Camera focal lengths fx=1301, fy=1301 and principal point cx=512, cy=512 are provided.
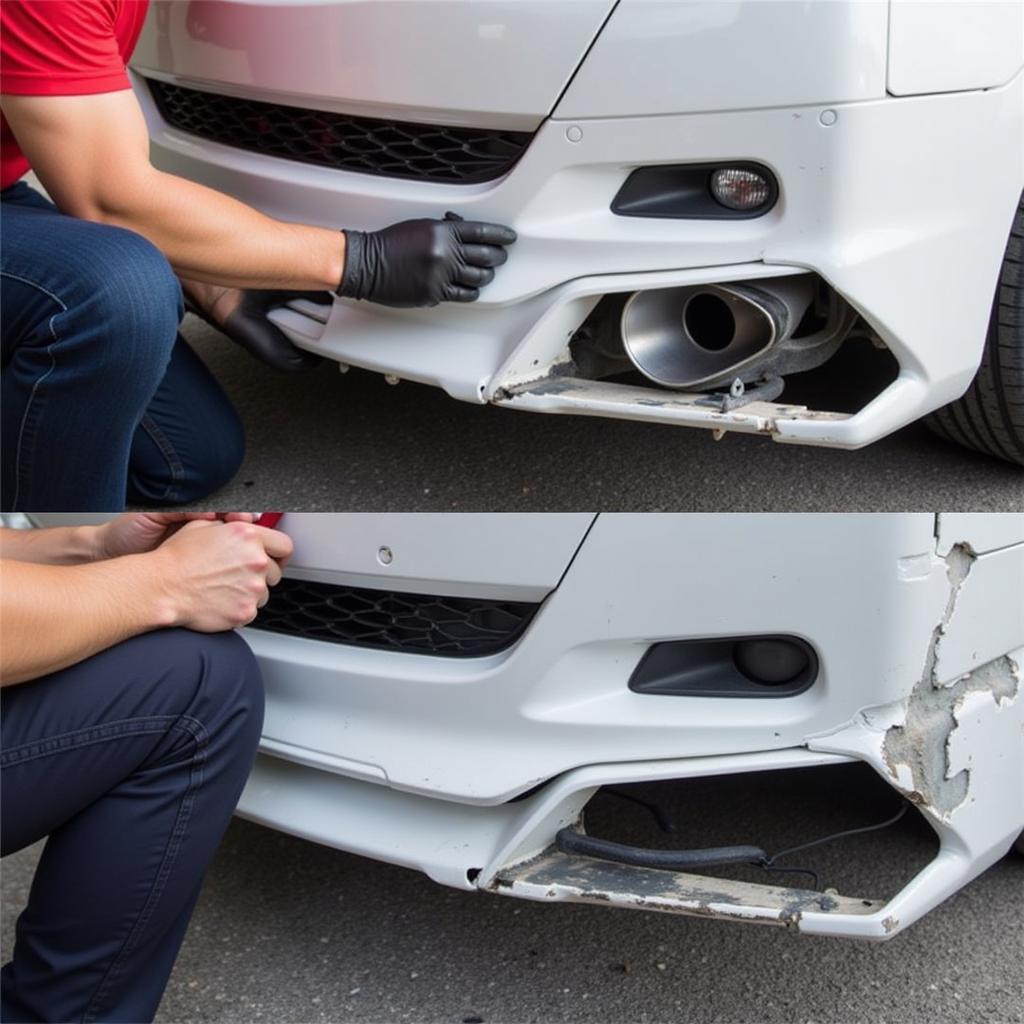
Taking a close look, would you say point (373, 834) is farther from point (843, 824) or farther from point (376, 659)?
point (843, 824)

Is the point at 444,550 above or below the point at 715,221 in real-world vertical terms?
below

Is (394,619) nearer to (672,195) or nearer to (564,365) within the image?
(564,365)

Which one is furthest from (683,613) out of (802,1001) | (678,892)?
(802,1001)

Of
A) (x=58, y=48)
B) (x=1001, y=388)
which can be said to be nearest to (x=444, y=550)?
(x=58, y=48)

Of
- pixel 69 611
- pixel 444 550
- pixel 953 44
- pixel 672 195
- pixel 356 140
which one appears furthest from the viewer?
pixel 356 140

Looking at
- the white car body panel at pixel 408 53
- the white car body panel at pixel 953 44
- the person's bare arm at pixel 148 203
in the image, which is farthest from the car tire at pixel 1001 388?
the person's bare arm at pixel 148 203

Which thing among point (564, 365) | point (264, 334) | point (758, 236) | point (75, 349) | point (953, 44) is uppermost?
point (953, 44)

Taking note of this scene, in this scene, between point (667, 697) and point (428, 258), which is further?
point (428, 258)

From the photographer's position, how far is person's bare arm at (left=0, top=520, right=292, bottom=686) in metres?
1.48

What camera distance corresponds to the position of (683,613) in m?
1.52

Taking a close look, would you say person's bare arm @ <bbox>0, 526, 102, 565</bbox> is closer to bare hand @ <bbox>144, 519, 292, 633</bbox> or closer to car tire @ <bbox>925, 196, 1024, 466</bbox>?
bare hand @ <bbox>144, 519, 292, 633</bbox>

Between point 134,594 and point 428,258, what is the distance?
26.3 inches

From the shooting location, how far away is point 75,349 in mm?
1951

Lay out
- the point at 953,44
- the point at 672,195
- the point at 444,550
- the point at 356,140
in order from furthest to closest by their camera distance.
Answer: the point at 356,140
the point at 672,195
the point at 953,44
the point at 444,550
